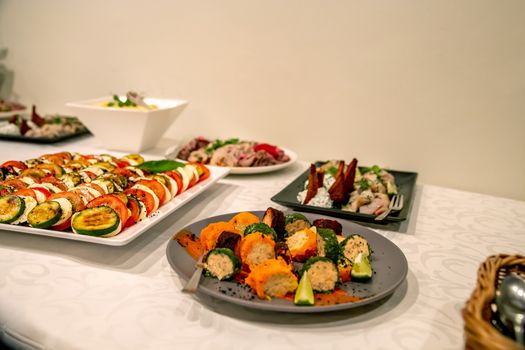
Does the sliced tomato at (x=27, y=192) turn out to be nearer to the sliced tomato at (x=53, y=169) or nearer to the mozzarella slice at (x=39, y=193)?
the mozzarella slice at (x=39, y=193)

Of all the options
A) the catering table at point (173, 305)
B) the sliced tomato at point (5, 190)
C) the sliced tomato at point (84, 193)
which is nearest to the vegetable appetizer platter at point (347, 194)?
the catering table at point (173, 305)

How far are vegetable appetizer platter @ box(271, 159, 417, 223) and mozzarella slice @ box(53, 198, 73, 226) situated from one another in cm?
61

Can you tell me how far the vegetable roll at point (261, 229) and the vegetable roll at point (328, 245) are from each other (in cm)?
10

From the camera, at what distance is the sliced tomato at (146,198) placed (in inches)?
50.8

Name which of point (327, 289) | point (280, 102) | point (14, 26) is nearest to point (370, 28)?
point (280, 102)

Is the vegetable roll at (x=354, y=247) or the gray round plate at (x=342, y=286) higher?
the vegetable roll at (x=354, y=247)

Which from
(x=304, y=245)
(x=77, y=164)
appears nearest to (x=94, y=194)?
(x=77, y=164)

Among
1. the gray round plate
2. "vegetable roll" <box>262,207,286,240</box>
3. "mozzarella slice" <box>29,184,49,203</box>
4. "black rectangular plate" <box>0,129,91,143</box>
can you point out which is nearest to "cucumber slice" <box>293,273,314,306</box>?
the gray round plate

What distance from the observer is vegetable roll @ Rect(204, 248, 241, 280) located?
95 cm

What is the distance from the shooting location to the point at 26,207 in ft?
3.92

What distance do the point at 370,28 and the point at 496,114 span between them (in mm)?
611

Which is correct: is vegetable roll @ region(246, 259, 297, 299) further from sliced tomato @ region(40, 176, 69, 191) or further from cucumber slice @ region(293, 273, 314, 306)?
sliced tomato @ region(40, 176, 69, 191)

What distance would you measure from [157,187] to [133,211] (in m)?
→ 0.18

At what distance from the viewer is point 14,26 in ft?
9.75
